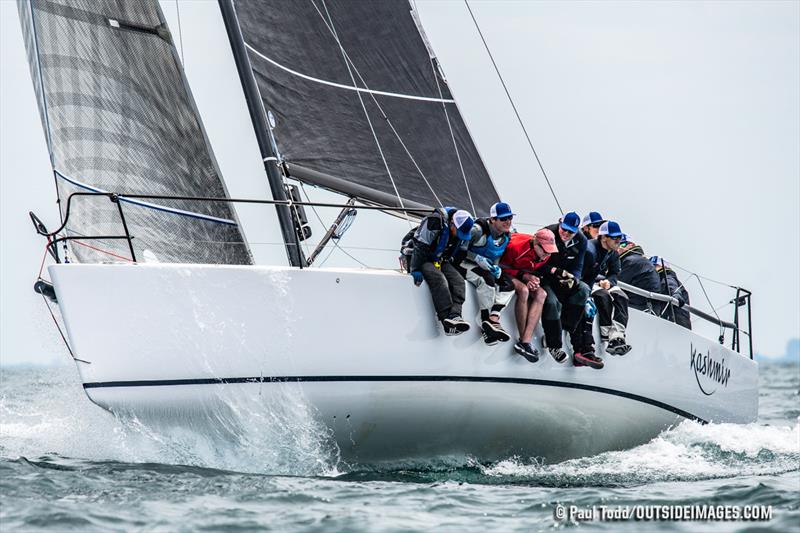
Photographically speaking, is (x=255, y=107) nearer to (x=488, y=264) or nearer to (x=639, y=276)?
(x=488, y=264)

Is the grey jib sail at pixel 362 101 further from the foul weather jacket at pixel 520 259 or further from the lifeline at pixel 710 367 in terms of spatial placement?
the lifeline at pixel 710 367

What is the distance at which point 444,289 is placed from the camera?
7.50 meters

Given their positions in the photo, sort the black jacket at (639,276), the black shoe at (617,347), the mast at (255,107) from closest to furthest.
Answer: the mast at (255,107) → the black shoe at (617,347) → the black jacket at (639,276)

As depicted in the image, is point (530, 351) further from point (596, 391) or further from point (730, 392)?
point (730, 392)

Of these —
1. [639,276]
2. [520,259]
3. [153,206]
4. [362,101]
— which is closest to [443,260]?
[520,259]

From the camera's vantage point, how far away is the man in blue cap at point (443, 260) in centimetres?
749

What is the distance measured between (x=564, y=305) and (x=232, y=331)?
2.77 metres

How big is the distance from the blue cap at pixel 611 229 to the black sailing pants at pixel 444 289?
1748 millimetres

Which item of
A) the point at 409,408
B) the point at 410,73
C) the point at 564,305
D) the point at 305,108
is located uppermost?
the point at 410,73

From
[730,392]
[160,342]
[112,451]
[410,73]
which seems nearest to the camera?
[160,342]

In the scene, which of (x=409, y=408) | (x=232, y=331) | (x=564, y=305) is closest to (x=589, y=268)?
(x=564, y=305)

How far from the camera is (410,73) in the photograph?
10188mm

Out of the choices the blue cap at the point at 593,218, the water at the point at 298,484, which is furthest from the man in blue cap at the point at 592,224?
the water at the point at 298,484

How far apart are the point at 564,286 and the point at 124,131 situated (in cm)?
346
